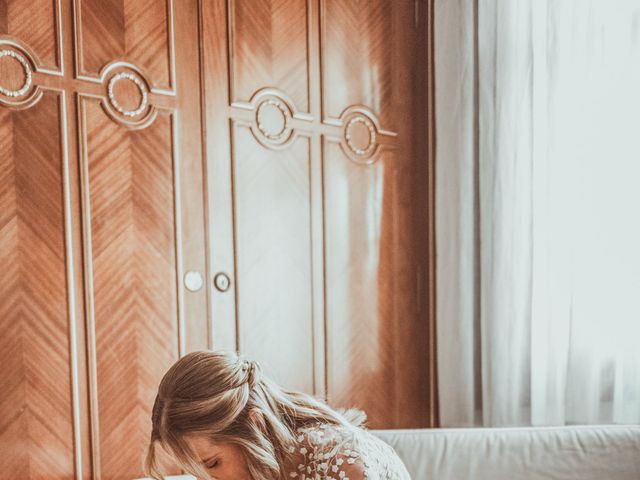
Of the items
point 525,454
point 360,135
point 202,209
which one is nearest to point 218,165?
point 202,209

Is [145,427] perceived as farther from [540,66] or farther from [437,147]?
[540,66]

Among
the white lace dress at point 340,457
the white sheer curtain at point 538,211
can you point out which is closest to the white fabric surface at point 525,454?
the white sheer curtain at point 538,211

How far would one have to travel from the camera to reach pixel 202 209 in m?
1.94

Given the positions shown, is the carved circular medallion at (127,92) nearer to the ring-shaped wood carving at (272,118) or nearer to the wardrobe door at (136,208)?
the wardrobe door at (136,208)

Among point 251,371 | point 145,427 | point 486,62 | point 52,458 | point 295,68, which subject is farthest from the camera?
point 486,62

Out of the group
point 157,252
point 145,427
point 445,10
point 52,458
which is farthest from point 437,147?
point 52,458

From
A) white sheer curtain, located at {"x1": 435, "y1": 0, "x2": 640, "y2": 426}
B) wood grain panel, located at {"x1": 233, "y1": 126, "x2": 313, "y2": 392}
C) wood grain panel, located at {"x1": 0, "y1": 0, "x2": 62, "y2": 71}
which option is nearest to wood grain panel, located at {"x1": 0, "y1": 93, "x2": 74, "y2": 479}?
wood grain panel, located at {"x1": 0, "y1": 0, "x2": 62, "y2": 71}

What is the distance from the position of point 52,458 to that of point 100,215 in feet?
2.19

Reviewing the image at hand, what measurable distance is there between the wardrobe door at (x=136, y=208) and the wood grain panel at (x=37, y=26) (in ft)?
0.19

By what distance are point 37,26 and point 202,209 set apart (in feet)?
2.21

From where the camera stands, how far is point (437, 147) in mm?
2385

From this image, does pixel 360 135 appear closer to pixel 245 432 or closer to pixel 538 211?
pixel 538 211

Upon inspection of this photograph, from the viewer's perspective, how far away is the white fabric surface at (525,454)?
74.3 inches

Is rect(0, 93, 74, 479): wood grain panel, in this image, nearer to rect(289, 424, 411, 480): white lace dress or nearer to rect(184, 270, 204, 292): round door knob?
rect(184, 270, 204, 292): round door knob
